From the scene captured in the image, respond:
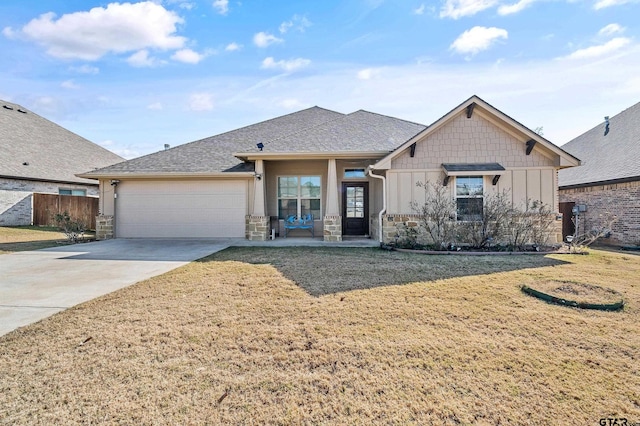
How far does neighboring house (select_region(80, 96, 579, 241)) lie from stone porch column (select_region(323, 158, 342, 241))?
0.12ft

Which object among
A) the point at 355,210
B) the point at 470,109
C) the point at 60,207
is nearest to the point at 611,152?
the point at 470,109

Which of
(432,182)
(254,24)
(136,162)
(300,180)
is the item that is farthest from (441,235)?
(136,162)

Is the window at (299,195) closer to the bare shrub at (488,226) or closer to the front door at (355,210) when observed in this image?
the front door at (355,210)

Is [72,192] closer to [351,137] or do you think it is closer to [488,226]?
[351,137]

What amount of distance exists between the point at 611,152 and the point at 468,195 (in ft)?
31.3

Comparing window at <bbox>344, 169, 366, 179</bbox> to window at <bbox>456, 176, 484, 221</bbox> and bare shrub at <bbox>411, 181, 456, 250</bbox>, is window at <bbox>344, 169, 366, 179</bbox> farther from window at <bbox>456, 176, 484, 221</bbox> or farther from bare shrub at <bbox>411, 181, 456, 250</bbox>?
window at <bbox>456, 176, 484, 221</bbox>

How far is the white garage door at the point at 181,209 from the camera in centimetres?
1166

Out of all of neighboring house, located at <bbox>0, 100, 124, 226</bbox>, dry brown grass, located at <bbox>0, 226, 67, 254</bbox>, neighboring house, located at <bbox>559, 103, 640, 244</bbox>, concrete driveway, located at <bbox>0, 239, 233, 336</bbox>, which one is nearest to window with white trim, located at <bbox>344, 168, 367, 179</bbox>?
concrete driveway, located at <bbox>0, 239, 233, 336</bbox>

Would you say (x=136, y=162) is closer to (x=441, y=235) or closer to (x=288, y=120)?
(x=288, y=120)

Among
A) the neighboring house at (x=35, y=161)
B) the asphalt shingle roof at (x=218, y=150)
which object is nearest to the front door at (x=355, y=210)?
the asphalt shingle roof at (x=218, y=150)

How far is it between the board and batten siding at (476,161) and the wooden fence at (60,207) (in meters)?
15.9

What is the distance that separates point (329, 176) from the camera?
35.9ft

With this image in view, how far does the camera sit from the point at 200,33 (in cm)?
1057

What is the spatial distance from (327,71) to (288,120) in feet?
11.7
